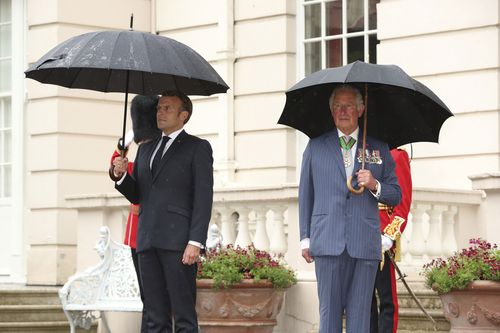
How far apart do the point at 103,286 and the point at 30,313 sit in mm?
1984

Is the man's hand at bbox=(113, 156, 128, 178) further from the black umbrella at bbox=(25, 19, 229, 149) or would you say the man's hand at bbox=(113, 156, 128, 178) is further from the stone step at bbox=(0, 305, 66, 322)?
the stone step at bbox=(0, 305, 66, 322)

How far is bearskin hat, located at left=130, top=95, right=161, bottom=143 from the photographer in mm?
9516

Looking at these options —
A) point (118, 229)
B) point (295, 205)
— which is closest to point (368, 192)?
point (295, 205)

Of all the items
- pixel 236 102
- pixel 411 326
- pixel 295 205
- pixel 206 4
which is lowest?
pixel 411 326

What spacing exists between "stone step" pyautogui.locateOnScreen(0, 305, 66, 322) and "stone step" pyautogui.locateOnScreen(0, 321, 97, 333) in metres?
0.17

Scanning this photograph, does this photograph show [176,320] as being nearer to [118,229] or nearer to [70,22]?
[118,229]

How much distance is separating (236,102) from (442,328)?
498 cm

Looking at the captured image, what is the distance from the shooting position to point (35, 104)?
15.8 meters

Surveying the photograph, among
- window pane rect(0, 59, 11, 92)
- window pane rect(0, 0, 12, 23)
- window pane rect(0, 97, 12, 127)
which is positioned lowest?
window pane rect(0, 97, 12, 127)

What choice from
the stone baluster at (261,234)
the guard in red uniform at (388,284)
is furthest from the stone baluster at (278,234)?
the guard in red uniform at (388,284)

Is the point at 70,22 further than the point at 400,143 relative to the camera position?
Yes

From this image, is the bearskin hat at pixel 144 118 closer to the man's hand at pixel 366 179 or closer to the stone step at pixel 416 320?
the man's hand at pixel 366 179

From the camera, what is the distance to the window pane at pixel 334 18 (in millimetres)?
14375

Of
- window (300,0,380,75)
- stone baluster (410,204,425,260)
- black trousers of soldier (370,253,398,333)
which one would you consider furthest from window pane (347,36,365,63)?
black trousers of soldier (370,253,398,333)
